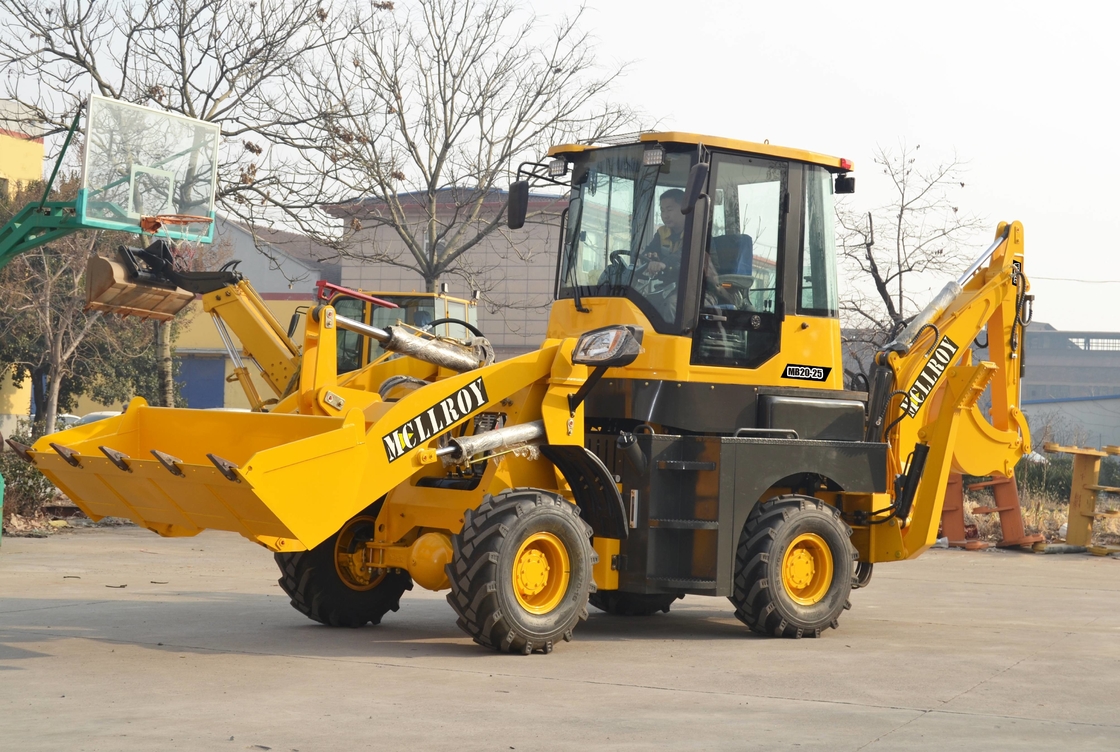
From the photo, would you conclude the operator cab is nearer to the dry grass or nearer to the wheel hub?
the wheel hub

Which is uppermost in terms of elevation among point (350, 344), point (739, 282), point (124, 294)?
point (739, 282)

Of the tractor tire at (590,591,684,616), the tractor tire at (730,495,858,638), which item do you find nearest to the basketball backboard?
the tractor tire at (590,591,684,616)

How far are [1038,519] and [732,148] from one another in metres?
13.3

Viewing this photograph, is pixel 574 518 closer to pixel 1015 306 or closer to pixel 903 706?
pixel 903 706

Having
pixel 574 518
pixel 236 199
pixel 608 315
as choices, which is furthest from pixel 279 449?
pixel 236 199

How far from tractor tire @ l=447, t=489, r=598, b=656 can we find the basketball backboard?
17.4 feet

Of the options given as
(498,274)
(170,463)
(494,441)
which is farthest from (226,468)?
(498,274)

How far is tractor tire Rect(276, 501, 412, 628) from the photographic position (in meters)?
9.70

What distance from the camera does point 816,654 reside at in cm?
886

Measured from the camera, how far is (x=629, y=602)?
439 inches

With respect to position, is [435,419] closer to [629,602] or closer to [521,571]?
[521,571]

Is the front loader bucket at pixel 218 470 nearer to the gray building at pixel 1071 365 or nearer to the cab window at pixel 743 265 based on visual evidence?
the cab window at pixel 743 265

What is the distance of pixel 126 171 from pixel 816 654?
764 centimetres

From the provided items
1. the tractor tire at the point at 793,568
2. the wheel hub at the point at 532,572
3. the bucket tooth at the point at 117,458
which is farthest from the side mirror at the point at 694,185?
the bucket tooth at the point at 117,458
